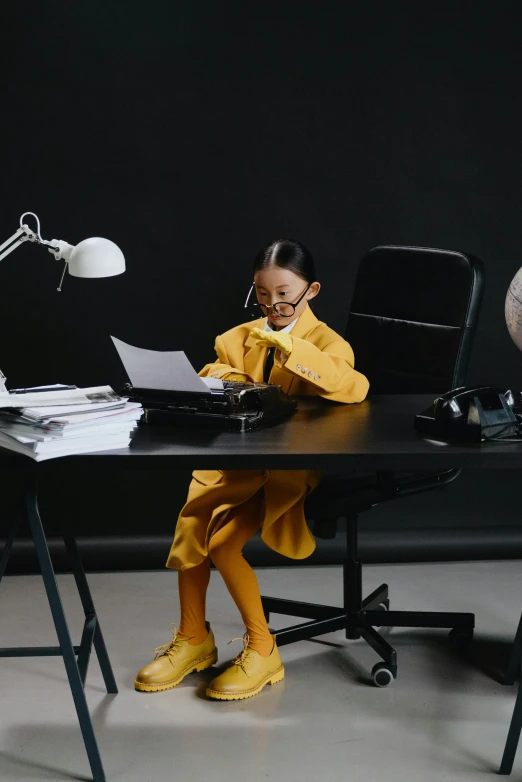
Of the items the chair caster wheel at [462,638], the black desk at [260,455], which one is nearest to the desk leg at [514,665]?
the chair caster wheel at [462,638]

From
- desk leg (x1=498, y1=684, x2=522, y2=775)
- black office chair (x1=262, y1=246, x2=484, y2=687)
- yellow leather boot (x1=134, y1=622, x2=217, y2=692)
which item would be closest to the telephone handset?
black office chair (x1=262, y1=246, x2=484, y2=687)

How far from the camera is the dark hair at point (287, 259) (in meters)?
2.59

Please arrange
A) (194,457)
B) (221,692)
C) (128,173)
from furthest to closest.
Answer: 1. (128,173)
2. (221,692)
3. (194,457)

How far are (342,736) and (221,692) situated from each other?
1.09ft

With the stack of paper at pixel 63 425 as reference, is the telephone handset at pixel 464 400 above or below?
above

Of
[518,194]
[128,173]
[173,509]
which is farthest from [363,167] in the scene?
[173,509]

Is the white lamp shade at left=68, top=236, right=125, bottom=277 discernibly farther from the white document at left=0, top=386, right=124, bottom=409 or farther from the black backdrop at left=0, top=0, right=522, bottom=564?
the black backdrop at left=0, top=0, right=522, bottom=564

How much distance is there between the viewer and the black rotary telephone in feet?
6.41

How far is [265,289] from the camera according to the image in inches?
101

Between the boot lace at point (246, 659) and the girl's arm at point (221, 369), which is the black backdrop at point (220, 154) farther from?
the boot lace at point (246, 659)

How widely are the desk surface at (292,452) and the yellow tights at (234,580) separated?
41 centimetres

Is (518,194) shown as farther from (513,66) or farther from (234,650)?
(234,650)

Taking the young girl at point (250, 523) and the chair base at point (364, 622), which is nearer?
the young girl at point (250, 523)

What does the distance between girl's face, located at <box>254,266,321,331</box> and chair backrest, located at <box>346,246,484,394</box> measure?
356mm
